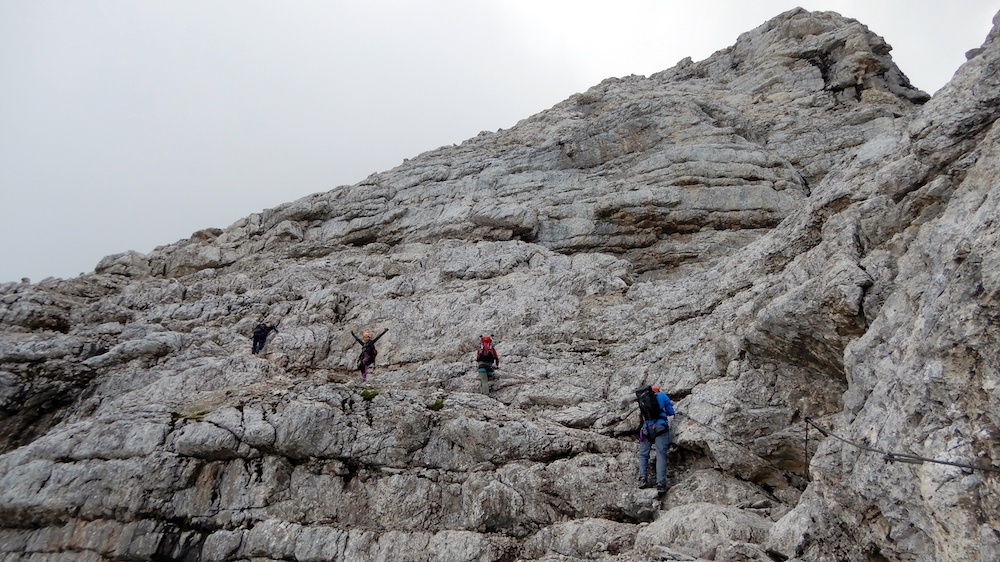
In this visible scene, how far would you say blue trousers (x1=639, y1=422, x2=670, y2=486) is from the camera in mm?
15722

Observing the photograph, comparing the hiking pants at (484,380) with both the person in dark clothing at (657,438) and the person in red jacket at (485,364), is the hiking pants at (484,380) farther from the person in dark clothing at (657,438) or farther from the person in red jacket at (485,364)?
the person in dark clothing at (657,438)

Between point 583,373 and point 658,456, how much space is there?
21.3 feet

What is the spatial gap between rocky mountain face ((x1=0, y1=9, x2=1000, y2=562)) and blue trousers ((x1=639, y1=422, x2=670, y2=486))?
0.53 metres

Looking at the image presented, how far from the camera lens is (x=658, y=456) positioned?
16.0 meters

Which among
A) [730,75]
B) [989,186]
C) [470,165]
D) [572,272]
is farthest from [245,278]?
[730,75]

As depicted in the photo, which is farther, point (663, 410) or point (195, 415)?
point (195, 415)

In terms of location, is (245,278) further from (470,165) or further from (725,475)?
(725,475)

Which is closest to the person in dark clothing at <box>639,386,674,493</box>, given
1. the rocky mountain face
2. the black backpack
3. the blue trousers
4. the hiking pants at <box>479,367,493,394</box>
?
the blue trousers

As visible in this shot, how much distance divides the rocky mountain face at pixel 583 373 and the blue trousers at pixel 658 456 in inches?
20.9

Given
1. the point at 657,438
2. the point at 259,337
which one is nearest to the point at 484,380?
the point at 657,438

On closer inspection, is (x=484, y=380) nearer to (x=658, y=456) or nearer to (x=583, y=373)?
(x=583, y=373)

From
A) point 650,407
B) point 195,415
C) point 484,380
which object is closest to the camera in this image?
point 650,407

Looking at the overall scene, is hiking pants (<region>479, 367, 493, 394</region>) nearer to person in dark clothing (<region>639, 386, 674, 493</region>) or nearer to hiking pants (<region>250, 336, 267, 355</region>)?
person in dark clothing (<region>639, 386, 674, 493</region>)

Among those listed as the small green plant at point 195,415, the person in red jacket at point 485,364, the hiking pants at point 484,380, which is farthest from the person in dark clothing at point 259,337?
the hiking pants at point 484,380
